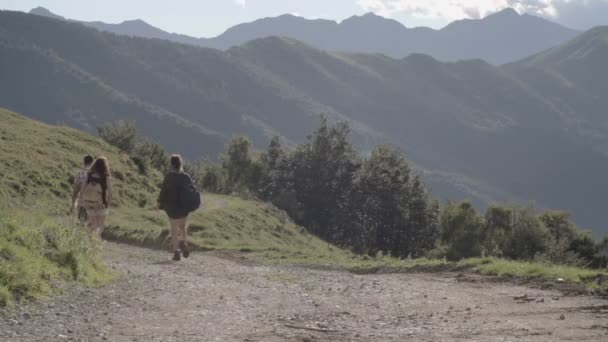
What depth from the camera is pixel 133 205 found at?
39875mm

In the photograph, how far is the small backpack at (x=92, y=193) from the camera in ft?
55.9

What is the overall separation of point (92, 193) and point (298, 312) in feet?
28.3

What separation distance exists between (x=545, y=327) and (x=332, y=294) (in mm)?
4715

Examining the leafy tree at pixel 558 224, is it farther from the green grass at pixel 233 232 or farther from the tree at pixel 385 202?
the green grass at pixel 233 232

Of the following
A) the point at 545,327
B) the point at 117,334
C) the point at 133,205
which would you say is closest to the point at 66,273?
the point at 117,334

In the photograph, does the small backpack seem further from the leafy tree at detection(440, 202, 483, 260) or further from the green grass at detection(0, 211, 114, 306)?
the leafy tree at detection(440, 202, 483, 260)

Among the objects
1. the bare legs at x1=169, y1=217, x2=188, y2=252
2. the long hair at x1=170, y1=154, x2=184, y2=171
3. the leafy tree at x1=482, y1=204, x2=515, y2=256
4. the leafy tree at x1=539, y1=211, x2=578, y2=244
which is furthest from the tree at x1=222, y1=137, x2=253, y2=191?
the long hair at x1=170, y1=154, x2=184, y2=171

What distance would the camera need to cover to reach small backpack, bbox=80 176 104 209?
17.0 m

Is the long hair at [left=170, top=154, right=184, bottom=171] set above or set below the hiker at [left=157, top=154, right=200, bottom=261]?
above

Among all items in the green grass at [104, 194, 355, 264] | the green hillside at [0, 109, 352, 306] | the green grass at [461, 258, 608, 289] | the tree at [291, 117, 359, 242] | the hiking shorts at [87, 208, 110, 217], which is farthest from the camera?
the tree at [291, 117, 359, 242]

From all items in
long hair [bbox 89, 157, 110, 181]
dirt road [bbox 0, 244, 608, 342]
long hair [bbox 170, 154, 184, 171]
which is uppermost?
long hair [bbox 170, 154, 184, 171]

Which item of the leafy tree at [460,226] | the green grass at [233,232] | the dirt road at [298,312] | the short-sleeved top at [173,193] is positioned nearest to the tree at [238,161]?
the leafy tree at [460,226]

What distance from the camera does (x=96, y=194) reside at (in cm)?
1709

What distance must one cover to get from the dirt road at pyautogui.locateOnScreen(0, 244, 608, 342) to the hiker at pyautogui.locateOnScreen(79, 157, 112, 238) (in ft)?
10.2
